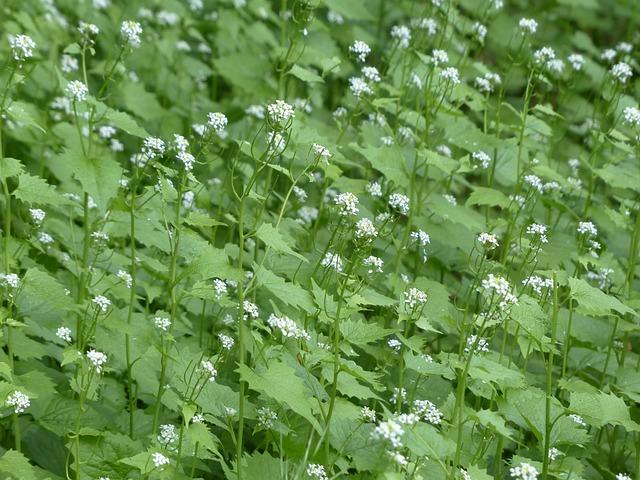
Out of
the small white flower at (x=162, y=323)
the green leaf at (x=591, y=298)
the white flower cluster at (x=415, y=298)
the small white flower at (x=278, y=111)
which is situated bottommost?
the small white flower at (x=162, y=323)

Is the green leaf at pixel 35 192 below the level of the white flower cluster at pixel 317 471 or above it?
above

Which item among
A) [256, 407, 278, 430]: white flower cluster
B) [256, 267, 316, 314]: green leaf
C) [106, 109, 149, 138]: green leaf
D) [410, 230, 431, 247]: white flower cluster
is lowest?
[256, 407, 278, 430]: white flower cluster

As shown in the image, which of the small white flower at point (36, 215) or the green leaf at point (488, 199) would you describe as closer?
the small white flower at point (36, 215)

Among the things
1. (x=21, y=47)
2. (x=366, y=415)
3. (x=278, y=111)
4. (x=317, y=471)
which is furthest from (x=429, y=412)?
(x=21, y=47)

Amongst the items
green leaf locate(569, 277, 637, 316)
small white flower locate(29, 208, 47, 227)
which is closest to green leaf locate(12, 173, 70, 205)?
small white flower locate(29, 208, 47, 227)

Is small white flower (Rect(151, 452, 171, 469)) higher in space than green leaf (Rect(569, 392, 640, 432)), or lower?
lower

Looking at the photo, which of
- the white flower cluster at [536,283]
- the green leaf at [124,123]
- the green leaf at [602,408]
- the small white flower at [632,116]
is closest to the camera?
the green leaf at [602,408]

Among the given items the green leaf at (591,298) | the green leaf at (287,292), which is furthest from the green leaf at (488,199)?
the green leaf at (287,292)

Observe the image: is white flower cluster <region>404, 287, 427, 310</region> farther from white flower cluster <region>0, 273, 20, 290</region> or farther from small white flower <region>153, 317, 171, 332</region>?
white flower cluster <region>0, 273, 20, 290</region>

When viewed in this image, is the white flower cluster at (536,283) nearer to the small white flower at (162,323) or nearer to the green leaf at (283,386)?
the green leaf at (283,386)
